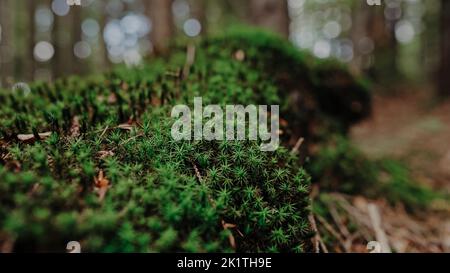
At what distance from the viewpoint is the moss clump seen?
1262 mm

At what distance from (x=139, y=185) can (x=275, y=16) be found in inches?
162

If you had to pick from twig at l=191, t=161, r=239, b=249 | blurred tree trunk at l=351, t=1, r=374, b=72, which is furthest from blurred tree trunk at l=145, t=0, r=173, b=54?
blurred tree trunk at l=351, t=1, r=374, b=72

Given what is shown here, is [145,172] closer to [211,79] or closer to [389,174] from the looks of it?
[211,79]

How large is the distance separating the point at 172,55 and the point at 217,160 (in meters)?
1.99

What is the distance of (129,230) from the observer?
1.31m

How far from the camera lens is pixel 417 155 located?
20.1 feet

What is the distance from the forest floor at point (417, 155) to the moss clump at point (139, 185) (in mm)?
1307

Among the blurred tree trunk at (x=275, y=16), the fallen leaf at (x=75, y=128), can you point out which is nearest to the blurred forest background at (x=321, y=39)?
the blurred tree trunk at (x=275, y=16)

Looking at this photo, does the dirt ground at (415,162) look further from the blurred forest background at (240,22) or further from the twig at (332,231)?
the blurred forest background at (240,22)

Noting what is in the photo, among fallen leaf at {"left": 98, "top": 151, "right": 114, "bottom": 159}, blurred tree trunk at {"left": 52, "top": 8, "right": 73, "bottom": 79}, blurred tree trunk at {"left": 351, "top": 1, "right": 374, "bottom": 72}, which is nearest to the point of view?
fallen leaf at {"left": 98, "top": 151, "right": 114, "bottom": 159}

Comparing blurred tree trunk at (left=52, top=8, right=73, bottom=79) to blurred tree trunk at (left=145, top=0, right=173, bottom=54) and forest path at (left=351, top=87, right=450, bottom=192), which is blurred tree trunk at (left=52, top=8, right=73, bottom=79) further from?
forest path at (left=351, top=87, right=450, bottom=192)

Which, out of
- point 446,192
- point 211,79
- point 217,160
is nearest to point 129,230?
point 217,160

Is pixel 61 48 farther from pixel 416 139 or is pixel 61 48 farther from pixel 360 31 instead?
pixel 416 139

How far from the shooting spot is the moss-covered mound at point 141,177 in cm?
128
